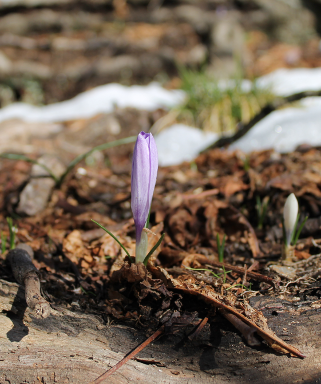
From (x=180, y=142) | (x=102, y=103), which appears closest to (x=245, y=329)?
(x=180, y=142)

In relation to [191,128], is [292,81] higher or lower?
higher

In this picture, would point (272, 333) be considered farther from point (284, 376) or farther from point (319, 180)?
point (319, 180)

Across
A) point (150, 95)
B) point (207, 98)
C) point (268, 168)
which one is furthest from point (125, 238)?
point (150, 95)

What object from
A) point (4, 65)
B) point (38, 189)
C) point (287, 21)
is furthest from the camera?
point (287, 21)

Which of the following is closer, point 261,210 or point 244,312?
point 244,312

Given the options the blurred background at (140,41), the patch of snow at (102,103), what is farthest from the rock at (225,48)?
the patch of snow at (102,103)

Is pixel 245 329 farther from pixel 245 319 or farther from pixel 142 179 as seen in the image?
pixel 142 179

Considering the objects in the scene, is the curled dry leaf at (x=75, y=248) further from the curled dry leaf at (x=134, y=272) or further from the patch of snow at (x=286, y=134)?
the patch of snow at (x=286, y=134)
